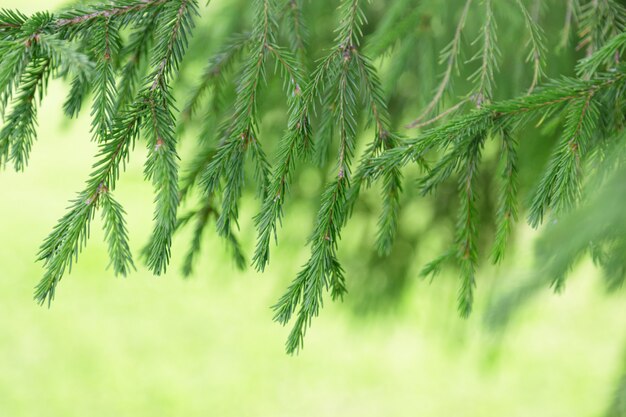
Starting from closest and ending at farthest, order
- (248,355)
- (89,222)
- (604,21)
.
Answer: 1. (89,222)
2. (604,21)
3. (248,355)

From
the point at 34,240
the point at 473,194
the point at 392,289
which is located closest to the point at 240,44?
the point at 473,194

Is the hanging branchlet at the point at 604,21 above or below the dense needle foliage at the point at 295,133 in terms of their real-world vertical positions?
above

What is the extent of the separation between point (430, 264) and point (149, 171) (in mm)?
576

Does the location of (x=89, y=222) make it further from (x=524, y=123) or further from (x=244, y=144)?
(x=524, y=123)

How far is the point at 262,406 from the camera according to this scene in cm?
361

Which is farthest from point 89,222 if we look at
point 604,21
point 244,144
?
point 604,21

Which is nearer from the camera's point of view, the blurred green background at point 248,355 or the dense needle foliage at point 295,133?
the dense needle foliage at point 295,133

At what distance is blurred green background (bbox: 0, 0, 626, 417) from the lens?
11.7ft

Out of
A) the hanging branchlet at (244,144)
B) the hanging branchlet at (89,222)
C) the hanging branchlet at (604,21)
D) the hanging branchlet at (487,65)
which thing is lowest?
the hanging branchlet at (89,222)

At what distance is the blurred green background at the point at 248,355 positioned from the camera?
3.57 metres

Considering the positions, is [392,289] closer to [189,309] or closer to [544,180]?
[544,180]

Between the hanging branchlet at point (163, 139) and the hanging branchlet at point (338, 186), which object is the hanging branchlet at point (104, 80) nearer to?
the hanging branchlet at point (163, 139)

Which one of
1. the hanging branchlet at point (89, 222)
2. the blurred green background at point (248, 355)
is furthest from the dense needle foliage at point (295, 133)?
the blurred green background at point (248, 355)

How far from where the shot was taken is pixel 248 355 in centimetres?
395
